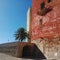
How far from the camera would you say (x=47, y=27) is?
59.8 ft

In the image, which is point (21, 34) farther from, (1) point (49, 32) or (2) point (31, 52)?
(1) point (49, 32)

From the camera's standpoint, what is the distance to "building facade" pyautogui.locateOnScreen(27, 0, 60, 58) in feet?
55.5

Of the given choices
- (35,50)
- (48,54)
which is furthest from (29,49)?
(48,54)

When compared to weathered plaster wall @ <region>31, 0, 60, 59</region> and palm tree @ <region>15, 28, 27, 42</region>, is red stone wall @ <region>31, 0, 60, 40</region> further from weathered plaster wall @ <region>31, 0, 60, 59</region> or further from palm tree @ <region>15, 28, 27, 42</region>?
palm tree @ <region>15, 28, 27, 42</region>

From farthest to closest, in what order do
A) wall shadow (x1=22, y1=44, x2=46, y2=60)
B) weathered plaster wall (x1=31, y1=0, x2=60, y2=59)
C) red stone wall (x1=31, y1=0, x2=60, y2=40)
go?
wall shadow (x1=22, y1=44, x2=46, y2=60)
red stone wall (x1=31, y1=0, x2=60, y2=40)
weathered plaster wall (x1=31, y1=0, x2=60, y2=59)

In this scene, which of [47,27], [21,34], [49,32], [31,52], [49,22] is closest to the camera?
[49,32]

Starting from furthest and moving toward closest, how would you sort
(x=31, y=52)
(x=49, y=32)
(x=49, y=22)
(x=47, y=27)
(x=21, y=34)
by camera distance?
(x=21, y=34)
(x=31, y=52)
(x=47, y=27)
(x=49, y=22)
(x=49, y=32)

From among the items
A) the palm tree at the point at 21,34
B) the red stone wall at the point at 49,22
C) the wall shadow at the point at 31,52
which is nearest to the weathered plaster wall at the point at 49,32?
the red stone wall at the point at 49,22

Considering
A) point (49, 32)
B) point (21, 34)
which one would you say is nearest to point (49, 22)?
point (49, 32)

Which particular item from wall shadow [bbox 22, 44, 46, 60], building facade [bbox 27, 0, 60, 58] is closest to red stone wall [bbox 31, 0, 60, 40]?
building facade [bbox 27, 0, 60, 58]

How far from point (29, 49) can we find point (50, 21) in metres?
4.54

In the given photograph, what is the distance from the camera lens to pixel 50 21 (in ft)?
58.7

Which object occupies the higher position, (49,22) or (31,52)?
(49,22)

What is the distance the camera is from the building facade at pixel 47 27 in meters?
16.9
